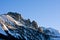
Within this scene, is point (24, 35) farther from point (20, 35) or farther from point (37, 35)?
point (37, 35)

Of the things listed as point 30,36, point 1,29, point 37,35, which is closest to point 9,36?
point 1,29

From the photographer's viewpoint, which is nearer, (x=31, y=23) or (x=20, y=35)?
(x=20, y=35)

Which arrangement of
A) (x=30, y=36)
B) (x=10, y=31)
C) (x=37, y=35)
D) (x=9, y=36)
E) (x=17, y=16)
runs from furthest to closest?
(x=17, y=16) < (x=37, y=35) < (x=30, y=36) < (x=10, y=31) < (x=9, y=36)

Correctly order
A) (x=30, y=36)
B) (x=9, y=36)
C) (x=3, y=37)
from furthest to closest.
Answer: (x=30, y=36) → (x=9, y=36) → (x=3, y=37)

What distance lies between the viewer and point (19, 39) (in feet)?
408

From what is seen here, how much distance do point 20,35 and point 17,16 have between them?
58290 millimetres

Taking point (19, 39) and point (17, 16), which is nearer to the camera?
point (19, 39)

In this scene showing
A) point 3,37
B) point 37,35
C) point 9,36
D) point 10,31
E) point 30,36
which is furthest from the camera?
point 37,35

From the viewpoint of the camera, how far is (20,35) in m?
133

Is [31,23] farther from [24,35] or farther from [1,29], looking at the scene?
[1,29]

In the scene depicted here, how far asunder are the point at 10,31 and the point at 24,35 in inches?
406

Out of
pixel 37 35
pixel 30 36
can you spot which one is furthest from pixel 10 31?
pixel 37 35

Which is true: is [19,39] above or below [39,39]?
below

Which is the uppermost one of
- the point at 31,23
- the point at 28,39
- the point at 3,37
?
the point at 31,23
